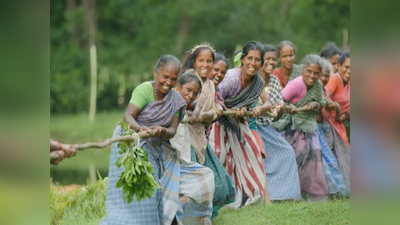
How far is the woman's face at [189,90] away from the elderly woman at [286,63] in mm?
2714

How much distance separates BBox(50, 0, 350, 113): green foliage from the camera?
19.0 m

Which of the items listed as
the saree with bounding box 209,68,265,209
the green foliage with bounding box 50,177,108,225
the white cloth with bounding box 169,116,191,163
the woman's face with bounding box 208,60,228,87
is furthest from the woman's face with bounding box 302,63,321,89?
the green foliage with bounding box 50,177,108,225

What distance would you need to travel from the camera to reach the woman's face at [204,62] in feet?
19.8

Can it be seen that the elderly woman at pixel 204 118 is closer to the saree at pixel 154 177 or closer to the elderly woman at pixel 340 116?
the saree at pixel 154 177

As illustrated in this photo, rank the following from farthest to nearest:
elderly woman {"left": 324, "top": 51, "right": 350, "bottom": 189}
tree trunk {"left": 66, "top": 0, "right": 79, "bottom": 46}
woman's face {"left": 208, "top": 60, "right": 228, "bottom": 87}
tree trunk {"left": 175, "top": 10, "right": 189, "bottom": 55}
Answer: tree trunk {"left": 175, "top": 10, "right": 189, "bottom": 55} → tree trunk {"left": 66, "top": 0, "right": 79, "bottom": 46} → elderly woman {"left": 324, "top": 51, "right": 350, "bottom": 189} → woman's face {"left": 208, "top": 60, "right": 228, "bottom": 87}

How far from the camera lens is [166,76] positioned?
16.9ft

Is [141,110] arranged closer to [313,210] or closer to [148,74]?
[313,210]

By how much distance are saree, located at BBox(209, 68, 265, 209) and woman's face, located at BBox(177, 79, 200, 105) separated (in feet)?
3.70

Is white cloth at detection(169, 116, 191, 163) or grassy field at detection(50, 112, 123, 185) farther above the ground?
white cloth at detection(169, 116, 191, 163)

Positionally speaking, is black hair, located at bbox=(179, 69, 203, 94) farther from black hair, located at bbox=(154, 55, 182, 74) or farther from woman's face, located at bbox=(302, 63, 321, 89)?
woman's face, located at bbox=(302, 63, 321, 89)

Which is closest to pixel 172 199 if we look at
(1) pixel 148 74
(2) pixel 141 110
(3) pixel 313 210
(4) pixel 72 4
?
(2) pixel 141 110
